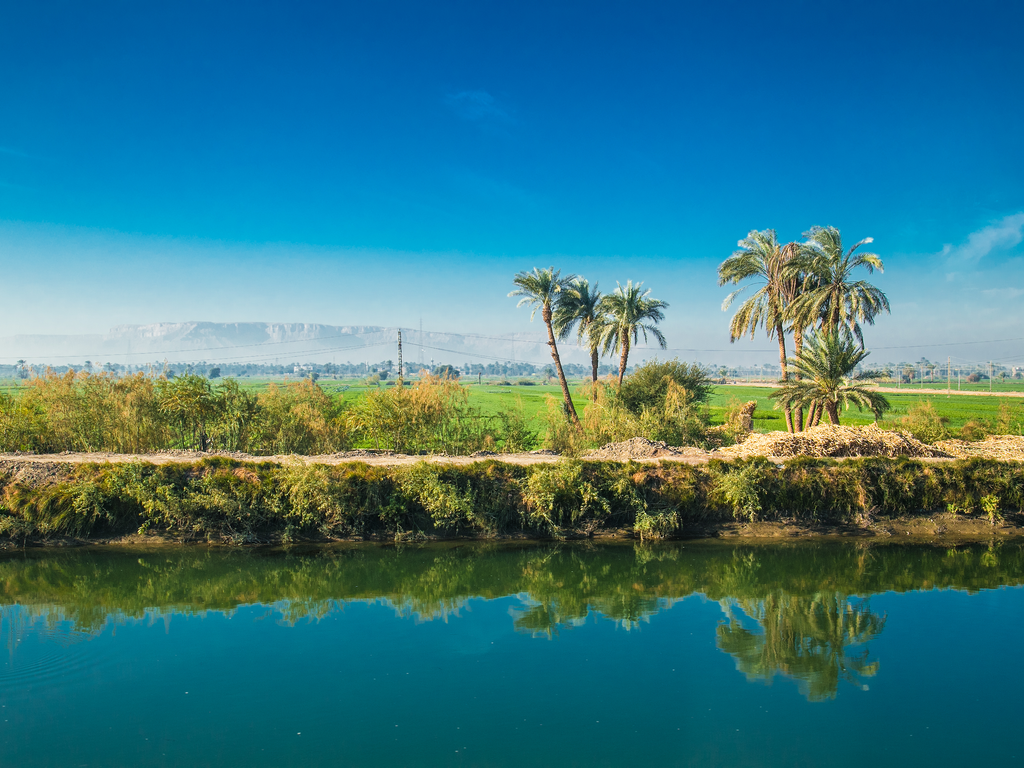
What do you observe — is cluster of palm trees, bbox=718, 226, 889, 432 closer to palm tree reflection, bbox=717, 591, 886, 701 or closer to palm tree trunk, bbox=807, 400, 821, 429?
palm tree trunk, bbox=807, 400, 821, 429

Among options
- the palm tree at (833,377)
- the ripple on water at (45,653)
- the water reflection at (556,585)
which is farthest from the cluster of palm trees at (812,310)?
the ripple on water at (45,653)

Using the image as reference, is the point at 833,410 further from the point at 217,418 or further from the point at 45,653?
the point at 45,653

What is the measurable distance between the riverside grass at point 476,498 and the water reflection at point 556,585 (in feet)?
3.00

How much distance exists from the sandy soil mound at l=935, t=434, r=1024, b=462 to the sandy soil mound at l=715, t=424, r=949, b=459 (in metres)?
1.15

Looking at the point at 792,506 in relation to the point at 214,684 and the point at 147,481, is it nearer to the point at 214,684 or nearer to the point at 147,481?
the point at 214,684

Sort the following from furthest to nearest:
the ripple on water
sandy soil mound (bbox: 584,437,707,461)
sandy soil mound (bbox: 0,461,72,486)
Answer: sandy soil mound (bbox: 584,437,707,461)
sandy soil mound (bbox: 0,461,72,486)
the ripple on water

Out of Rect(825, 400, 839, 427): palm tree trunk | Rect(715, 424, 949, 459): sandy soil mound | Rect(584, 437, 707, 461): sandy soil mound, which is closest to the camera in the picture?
Rect(715, 424, 949, 459): sandy soil mound

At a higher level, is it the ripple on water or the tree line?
the tree line

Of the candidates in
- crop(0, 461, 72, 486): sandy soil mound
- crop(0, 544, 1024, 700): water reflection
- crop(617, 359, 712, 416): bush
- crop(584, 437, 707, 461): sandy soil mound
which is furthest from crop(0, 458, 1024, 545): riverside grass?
crop(617, 359, 712, 416): bush

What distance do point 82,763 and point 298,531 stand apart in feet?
36.8

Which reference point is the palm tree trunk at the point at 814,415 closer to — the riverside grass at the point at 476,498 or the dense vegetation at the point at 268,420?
the dense vegetation at the point at 268,420

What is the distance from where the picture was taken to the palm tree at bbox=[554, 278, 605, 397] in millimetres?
36344

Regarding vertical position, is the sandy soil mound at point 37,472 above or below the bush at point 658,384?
below

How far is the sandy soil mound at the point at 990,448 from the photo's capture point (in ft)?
75.1
